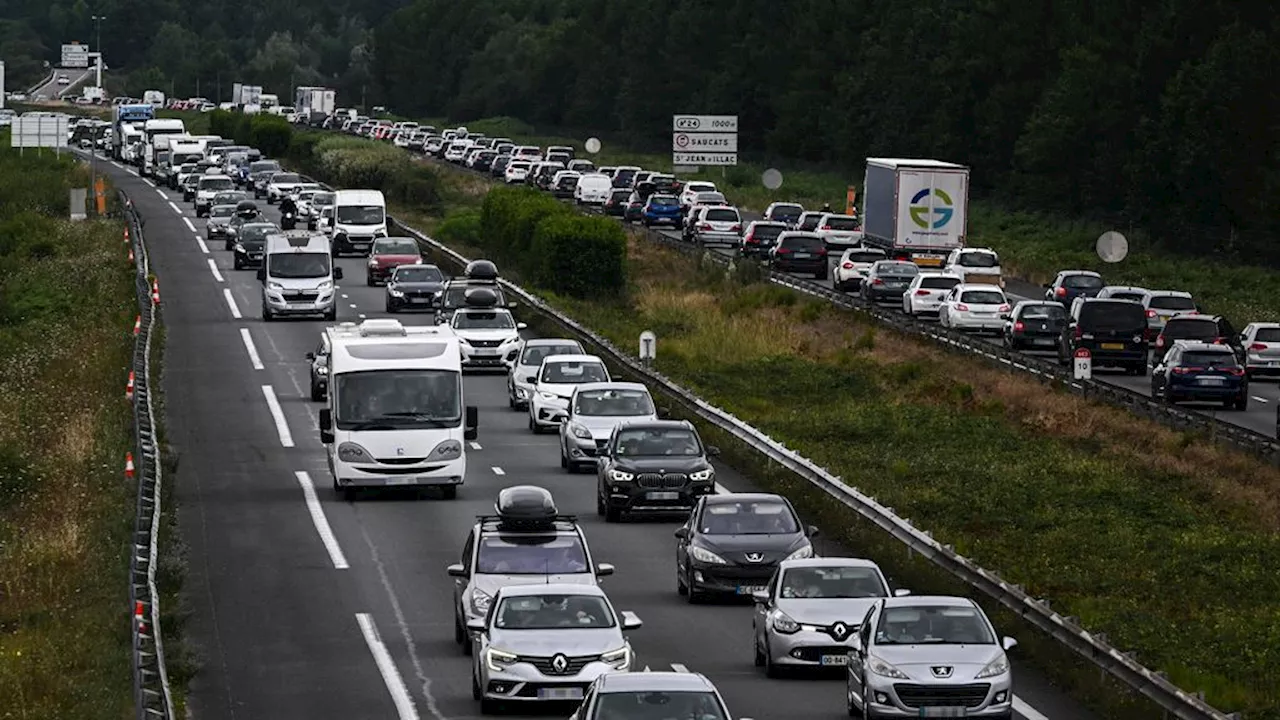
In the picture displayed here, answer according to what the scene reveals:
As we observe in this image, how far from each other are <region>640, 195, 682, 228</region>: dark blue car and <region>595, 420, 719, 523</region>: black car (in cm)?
6653

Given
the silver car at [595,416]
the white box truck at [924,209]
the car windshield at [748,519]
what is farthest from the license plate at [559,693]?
the white box truck at [924,209]

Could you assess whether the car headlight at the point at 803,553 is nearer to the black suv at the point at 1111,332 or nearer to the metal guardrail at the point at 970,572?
the metal guardrail at the point at 970,572

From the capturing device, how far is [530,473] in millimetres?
42656

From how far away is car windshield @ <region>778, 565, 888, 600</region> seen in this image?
26109 mm

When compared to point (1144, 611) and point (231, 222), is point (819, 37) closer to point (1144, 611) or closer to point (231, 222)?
point (231, 222)

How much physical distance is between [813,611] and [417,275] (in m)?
43.7

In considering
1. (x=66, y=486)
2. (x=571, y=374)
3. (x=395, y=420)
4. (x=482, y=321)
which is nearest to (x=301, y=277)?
(x=482, y=321)

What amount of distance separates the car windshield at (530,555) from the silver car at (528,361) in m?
22.4

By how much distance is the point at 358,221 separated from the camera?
85938 mm

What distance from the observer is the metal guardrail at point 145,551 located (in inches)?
880

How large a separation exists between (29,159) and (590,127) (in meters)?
53.8

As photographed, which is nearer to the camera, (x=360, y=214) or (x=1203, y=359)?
(x=1203, y=359)

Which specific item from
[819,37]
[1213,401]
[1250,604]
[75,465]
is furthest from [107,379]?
[819,37]

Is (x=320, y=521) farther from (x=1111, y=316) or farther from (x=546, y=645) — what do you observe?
(x=1111, y=316)
